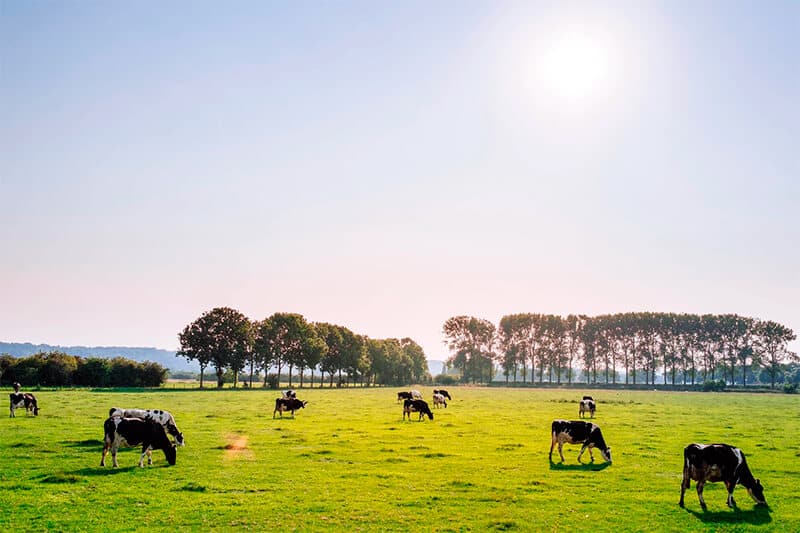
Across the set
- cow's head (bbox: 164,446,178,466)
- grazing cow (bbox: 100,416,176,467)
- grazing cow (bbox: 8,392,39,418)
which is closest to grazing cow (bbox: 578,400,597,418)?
cow's head (bbox: 164,446,178,466)

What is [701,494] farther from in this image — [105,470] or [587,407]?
[587,407]

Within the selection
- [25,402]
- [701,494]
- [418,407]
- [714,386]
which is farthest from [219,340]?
[714,386]

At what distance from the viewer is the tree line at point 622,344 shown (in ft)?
531

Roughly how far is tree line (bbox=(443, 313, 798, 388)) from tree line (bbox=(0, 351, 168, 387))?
9642 centimetres

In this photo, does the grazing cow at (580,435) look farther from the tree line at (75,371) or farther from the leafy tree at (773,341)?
the leafy tree at (773,341)

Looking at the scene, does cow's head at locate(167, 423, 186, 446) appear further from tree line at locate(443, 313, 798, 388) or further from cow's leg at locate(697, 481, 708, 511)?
tree line at locate(443, 313, 798, 388)

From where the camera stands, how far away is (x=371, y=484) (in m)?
20.6

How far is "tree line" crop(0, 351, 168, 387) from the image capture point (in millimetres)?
96062

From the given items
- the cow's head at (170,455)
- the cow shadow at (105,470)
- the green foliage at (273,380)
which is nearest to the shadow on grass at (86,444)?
the cow shadow at (105,470)

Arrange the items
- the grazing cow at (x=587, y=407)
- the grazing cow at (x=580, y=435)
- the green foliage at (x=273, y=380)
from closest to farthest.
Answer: the grazing cow at (x=580, y=435)
the grazing cow at (x=587, y=407)
the green foliage at (x=273, y=380)

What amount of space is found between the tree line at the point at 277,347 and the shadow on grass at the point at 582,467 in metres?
92.1

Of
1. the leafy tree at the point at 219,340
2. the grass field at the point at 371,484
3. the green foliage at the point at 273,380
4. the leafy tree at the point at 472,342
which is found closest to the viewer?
the grass field at the point at 371,484

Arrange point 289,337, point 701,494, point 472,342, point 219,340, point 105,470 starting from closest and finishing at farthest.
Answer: point 701,494, point 105,470, point 219,340, point 289,337, point 472,342

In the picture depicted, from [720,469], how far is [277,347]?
111637mm
